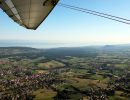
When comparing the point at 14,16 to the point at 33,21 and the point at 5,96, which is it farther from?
the point at 5,96

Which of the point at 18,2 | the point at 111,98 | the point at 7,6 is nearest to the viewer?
the point at 18,2

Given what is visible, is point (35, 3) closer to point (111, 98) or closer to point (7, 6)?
point (7, 6)

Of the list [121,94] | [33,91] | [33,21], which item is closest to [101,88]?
[121,94]

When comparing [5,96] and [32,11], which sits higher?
[32,11]

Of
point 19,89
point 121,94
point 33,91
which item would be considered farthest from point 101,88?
point 19,89

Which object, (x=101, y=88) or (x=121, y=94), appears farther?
(x=101, y=88)

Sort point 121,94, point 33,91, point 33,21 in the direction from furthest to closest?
point 33,91 → point 121,94 → point 33,21
